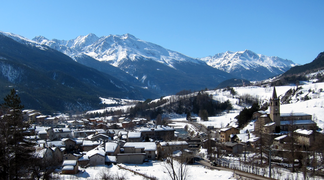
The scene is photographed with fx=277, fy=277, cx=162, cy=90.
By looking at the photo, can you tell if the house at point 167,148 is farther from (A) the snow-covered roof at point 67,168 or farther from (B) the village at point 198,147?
(A) the snow-covered roof at point 67,168

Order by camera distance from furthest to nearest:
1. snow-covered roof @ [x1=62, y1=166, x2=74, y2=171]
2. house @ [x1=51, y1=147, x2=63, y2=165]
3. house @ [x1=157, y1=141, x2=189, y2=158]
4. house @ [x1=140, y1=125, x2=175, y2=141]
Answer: house @ [x1=140, y1=125, x2=175, y2=141] < house @ [x1=157, y1=141, x2=189, y2=158] < house @ [x1=51, y1=147, x2=63, y2=165] < snow-covered roof @ [x1=62, y1=166, x2=74, y2=171]

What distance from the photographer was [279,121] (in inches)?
2442

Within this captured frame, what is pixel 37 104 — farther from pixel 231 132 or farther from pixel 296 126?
pixel 296 126

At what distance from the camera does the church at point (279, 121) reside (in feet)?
197

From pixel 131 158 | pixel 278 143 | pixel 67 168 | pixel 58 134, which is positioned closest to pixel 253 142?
pixel 278 143

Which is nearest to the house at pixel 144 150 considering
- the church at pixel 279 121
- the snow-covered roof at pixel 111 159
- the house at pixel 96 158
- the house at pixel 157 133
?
the snow-covered roof at pixel 111 159

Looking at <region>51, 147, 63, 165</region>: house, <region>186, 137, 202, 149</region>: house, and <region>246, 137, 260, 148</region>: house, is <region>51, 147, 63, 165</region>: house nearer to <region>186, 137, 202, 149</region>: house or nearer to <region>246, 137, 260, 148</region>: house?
<region>186, 137, 202, 149</region>: house

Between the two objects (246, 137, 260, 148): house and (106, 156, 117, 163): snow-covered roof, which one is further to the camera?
(246, 137, 260, 148): house

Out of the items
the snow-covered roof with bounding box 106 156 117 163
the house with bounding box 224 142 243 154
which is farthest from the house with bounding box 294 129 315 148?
the snow-covered roof with bounding box 106 156 117 163

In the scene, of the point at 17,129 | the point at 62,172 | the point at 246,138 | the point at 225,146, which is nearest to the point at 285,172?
the point at 225,146

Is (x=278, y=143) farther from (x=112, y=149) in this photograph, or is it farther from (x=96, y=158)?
(x=96, y=158)

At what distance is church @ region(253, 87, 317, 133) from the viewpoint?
59.9 metres

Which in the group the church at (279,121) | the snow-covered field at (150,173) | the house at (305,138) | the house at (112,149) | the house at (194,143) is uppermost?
the church at (279,121)

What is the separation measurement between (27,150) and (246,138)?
1850 inches
